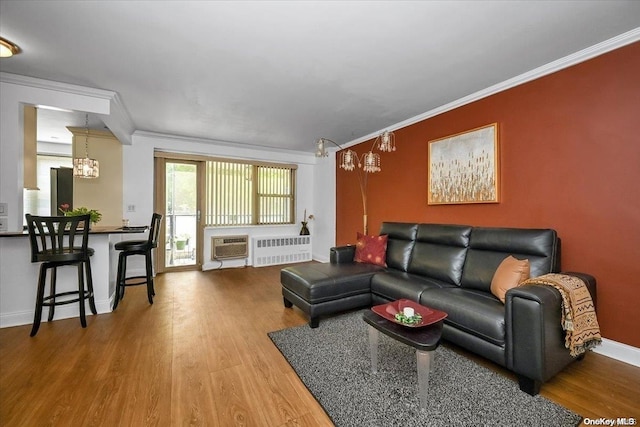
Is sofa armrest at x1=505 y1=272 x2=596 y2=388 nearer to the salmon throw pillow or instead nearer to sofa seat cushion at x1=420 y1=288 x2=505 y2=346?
sofa seat cushion at x1=420 y1=288 x2=505 y2=346

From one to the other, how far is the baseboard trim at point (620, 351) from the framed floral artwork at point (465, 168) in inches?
56.9

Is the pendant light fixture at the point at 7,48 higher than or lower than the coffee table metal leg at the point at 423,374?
higher

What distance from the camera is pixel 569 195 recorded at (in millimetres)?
2318

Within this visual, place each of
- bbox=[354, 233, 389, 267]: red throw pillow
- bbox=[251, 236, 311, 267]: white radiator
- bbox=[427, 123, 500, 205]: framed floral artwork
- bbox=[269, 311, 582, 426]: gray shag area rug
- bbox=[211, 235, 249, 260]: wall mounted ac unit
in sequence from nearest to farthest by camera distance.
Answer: bbox=[269, 311, 582, 426]: gray shag area rug < bbox=[427, 123, 500, 205]: framed floral artwork < bbox=[354, 233, 389, 267]: red throw pillow < bbox=[211, 235, 249, 260]: wall mounted ac unit < bbox=[251, 236, 311, 267]: white radiator

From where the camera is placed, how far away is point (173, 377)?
183cm

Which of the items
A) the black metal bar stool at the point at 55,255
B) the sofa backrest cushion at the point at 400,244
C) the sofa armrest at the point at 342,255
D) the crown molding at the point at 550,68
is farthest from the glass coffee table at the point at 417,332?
the black metal bar stool at the point at 55,255

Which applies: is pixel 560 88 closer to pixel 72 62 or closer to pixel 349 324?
pixel 349 324

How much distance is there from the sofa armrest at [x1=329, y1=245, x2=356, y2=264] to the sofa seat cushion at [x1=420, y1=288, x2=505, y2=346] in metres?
1.33

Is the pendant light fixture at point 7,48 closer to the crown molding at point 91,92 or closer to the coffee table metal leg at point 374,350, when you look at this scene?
the crown molding at point 91,92

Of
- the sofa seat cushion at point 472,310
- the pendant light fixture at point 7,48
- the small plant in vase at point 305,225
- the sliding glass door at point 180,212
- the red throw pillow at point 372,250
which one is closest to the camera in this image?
the sofa seat cushion at point 472,310

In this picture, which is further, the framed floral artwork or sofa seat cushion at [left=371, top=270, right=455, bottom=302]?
the framed floral artwork

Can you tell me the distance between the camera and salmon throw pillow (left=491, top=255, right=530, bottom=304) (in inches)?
79.4

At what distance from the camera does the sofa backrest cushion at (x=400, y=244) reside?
3.21 metres

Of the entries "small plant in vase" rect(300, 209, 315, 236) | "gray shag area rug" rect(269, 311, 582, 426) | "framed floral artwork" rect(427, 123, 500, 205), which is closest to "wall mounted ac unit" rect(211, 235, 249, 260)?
"small plant in vase" rect(300, 209, 315, 236)
